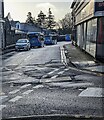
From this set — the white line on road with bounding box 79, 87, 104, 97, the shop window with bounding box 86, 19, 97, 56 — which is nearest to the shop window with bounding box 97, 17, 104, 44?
the shop window with bounding box 86, 19, 97, 56

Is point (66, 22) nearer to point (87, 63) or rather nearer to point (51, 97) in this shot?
point (87, 63)

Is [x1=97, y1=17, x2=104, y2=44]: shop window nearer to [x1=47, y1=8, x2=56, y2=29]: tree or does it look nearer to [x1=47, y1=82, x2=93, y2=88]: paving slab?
[x1=47, y1=82, x2=93, y2=88]: paving slab

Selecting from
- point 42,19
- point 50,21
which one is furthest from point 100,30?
point 42,19

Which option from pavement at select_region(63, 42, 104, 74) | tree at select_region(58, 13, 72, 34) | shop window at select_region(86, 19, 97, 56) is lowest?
pavement at select_region(63, 42, 104, 74)

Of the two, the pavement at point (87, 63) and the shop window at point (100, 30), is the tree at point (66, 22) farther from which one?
the shop window at point (100, 30)

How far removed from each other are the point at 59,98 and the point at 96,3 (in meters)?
13.2

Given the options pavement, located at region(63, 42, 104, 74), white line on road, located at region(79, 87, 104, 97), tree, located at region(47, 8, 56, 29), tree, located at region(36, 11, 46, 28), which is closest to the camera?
white line on road, located at region(79, 87, 104, 97)

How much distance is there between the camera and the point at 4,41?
42.6 m

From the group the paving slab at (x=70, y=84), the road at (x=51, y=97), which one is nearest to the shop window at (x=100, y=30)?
the road at (x=51, y=97)

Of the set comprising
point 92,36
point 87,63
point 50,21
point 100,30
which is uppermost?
point 50,21

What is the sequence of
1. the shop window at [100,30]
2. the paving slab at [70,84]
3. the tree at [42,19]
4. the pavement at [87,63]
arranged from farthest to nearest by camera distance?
the tree at [42,19] → the shop window at [100,30] → the pavement at [87,63] → the paving slab at [70,84]

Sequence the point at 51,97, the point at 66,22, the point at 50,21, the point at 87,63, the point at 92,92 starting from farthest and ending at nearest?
1. the point at 50,21
2. the point at 66,22
3. the point at 87,63
4. the point at 92,92
5. the point at 51,97

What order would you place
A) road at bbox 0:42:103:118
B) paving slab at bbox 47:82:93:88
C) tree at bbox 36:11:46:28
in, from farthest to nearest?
tree at bbox 36:11:46:28, paving slab at bbox 47:82:93:88, road at bbox 0:42:103:118

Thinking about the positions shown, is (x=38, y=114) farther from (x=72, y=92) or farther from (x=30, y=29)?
(x=30, y=29)
